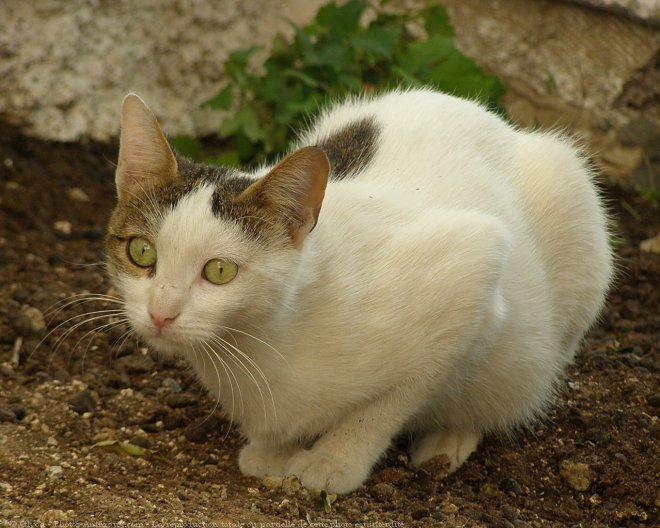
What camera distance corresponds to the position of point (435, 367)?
9.12 ft

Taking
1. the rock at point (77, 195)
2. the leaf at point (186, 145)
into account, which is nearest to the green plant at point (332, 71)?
the leaf at point (186, 145)

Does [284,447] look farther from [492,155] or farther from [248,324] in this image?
[492,155]

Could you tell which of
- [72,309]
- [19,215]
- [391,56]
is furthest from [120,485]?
[391,56]

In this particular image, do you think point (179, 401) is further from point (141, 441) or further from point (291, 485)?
point (291, 485)

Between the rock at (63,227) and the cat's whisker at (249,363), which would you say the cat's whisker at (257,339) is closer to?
the cat's whisker at (249,363)

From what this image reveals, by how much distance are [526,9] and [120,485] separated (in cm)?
388

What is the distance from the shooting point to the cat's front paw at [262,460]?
2.96 metres

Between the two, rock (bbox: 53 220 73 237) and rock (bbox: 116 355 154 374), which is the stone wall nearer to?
rock (bbox: 53 220 73 237)

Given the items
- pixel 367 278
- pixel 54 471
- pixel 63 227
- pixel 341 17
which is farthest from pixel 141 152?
pixel 341 17

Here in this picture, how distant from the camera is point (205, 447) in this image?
3211 millimetres

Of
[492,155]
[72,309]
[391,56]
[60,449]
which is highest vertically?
[492,155]

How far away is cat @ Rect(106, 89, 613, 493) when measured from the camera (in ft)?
8.40

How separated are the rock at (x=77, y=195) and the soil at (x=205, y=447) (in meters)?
0.58

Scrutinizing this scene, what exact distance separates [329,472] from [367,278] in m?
0.60
